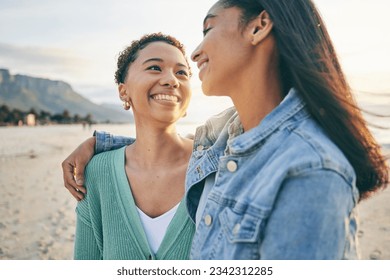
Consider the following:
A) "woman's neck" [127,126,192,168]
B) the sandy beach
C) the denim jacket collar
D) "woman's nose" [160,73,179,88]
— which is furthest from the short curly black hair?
the sandy beach

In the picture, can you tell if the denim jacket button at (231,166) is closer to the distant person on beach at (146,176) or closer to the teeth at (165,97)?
the distant person on beach at (146,176)

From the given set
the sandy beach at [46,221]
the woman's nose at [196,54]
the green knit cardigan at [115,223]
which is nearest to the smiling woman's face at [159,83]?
the green knit cardigan at [115,223]

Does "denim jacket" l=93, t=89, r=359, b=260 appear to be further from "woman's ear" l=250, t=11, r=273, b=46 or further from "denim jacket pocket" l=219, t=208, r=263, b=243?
"woman's ear" l=250, t=11, r=273, b=46

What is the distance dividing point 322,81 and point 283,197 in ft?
1.44

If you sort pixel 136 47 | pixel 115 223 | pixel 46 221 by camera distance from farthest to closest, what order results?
pixel 46 221
pixel 136 47
pixel 115 223

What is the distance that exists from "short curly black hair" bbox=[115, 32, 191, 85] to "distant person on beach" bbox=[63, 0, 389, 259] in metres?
0.78

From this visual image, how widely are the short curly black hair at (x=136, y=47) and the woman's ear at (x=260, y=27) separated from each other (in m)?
0.98

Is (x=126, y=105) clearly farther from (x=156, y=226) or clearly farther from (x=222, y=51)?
(x=222, y=51)

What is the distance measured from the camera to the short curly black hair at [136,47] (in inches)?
93.1

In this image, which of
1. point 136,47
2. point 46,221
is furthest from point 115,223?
point 46,221

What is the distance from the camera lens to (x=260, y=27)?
145 centimetres

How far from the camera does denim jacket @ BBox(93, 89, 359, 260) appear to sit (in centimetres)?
111

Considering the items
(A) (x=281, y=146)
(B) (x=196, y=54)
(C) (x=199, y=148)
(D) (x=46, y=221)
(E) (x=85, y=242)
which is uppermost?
(B) (x=196, y=54)

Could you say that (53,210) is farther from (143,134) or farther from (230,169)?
(230,169)
